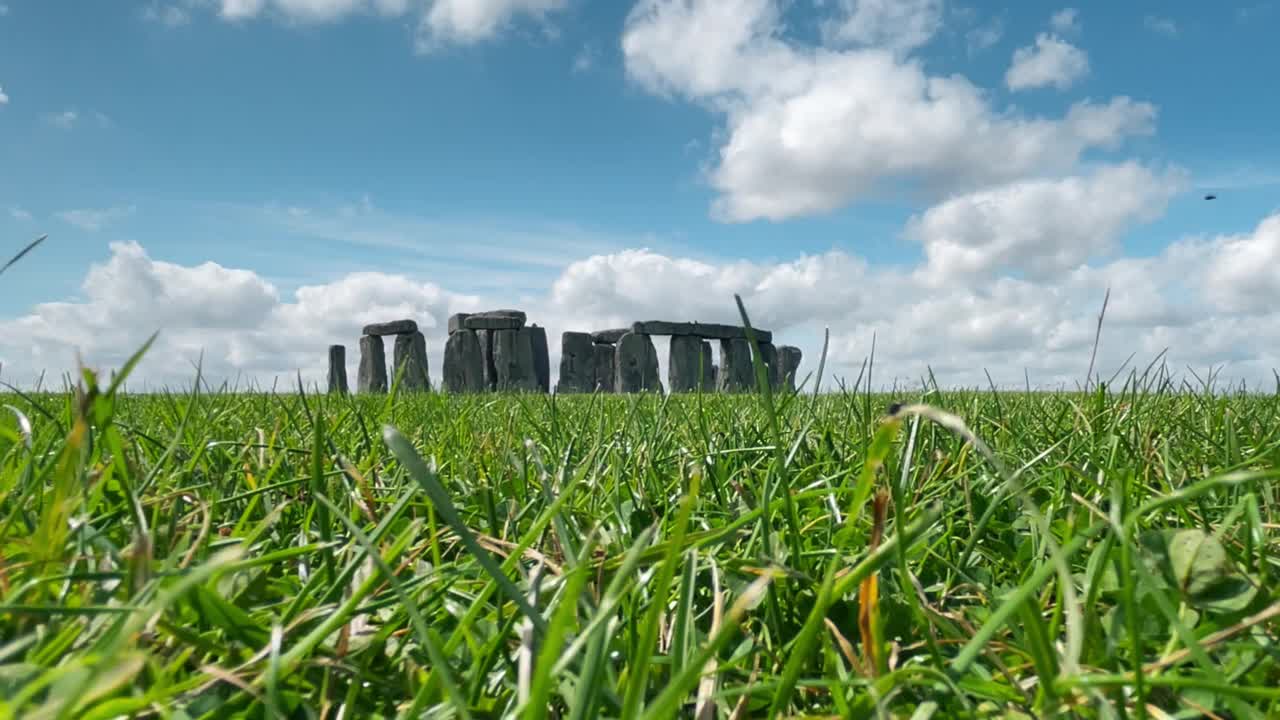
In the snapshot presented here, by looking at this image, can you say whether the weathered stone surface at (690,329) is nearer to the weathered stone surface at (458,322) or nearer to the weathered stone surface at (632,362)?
the weathered stone surface at (632,362)

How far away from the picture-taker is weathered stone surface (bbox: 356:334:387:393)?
57.9 feet

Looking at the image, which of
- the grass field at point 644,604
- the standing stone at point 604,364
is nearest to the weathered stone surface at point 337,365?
the standing stone at point 604,364

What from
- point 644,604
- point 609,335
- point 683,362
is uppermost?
point 609,335

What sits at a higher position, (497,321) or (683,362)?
(497,321)

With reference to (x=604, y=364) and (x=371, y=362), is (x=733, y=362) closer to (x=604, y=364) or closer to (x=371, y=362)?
(x=604, y=364)

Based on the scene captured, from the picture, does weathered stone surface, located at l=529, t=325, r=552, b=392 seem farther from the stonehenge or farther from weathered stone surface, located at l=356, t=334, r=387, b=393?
weathered stone surface, located at l=356, t=334, r=387, b=393

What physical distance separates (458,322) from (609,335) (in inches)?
116

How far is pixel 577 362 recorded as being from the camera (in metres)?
17.7

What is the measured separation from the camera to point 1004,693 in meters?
0.72

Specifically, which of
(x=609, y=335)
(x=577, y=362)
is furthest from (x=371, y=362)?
(x=609, y=335)

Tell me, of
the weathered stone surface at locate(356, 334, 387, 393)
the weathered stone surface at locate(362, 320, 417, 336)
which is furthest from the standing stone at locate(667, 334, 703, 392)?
the weathered stone surface at locate(356, 334, 387, 393)

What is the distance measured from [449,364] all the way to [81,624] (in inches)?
641

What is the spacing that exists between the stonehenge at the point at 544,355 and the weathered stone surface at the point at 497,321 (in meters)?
0.02

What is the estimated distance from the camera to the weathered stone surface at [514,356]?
1647 cm
